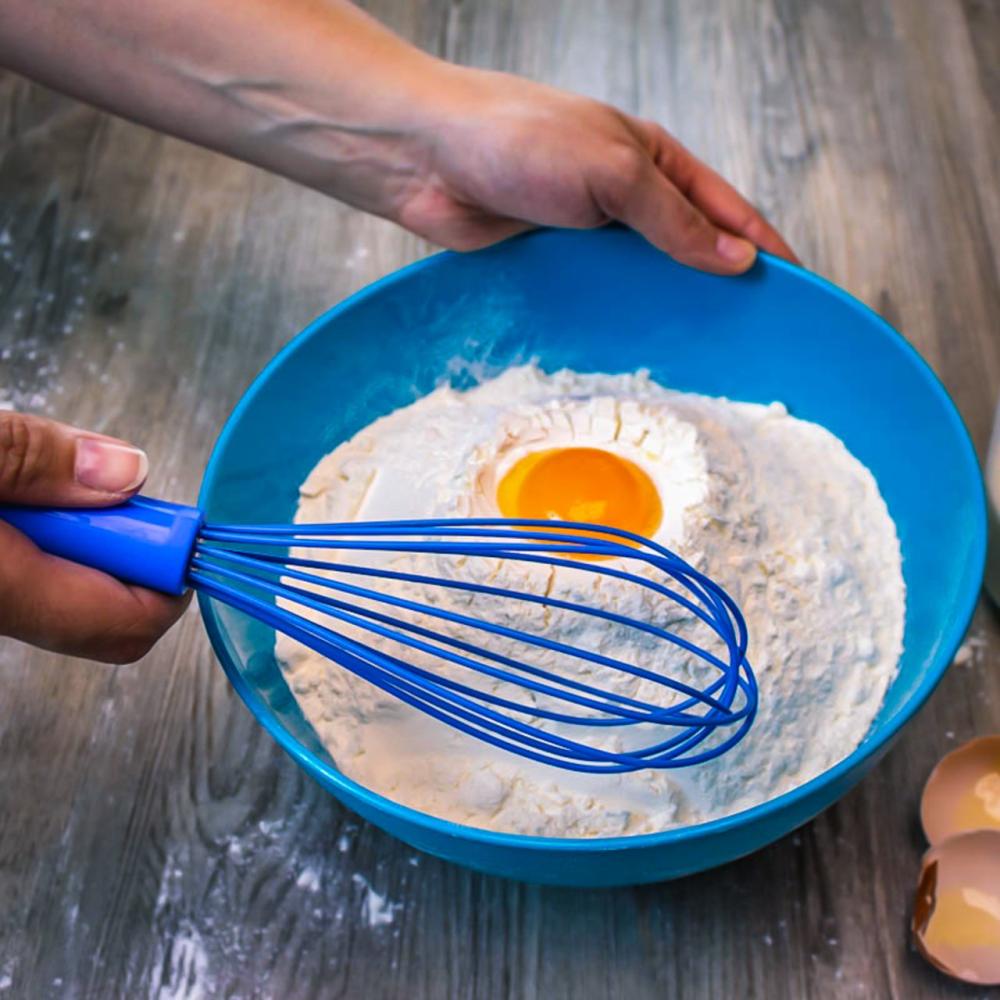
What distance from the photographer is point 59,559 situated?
2.19 feet

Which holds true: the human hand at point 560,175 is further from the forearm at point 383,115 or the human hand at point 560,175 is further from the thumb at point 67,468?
A: the thumb at point 67,468

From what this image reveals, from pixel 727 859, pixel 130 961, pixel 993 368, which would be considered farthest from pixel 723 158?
pixel 130 961

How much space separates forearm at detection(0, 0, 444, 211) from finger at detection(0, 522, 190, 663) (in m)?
0.46

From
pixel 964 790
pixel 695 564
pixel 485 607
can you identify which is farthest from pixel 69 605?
pixel 964 790

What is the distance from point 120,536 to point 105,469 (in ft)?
0.13

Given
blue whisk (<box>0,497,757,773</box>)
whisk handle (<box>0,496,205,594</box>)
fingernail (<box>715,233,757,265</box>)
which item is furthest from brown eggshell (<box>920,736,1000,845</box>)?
whisk handle (<box>0,496,205,594</box>)

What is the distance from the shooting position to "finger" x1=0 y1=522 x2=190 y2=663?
64 cm

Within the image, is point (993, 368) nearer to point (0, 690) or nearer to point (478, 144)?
point (478, 144)

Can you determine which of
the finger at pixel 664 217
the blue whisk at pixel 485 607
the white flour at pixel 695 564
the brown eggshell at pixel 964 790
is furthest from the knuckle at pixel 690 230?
the brown eggshell at pixel 964 790

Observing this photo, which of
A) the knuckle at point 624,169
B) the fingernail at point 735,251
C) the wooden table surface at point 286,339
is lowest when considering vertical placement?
the wooden table surface at point 286,339

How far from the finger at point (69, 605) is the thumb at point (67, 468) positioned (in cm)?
3

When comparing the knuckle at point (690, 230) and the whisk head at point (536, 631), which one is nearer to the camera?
the whisk head at point (536, 631)

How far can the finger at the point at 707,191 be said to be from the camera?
0.95 metres

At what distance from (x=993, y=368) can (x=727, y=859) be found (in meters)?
0.62
